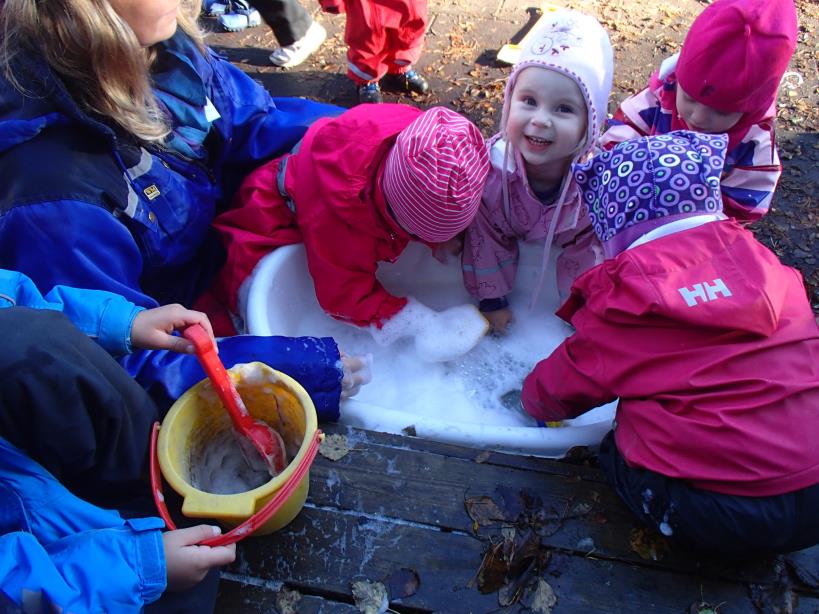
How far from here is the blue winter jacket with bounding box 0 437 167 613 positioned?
996mm

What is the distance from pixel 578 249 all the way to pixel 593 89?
1.79 ft

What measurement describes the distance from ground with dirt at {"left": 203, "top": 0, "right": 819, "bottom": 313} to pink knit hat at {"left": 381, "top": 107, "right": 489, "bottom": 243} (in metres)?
1.67

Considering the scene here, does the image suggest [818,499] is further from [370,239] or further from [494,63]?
[494,63]

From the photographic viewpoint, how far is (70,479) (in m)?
1.27

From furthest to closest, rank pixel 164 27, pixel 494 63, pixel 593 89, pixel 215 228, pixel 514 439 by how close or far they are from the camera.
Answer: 1. pixel 494 63
2. pixel 215 228
3. pixel 593 89
4. pixel 514 439
5. pixel 164 27

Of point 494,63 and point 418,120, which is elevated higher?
point 418,120

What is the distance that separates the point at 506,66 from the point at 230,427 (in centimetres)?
298

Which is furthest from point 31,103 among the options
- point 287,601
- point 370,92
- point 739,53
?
point 370,92

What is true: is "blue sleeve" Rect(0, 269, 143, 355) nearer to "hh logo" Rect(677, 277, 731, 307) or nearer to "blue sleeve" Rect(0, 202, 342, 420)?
"blue sleeve" Rect(0, 202, 342, 420)

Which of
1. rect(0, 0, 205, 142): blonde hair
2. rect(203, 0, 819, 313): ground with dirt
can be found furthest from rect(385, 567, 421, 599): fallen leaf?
rect(203, 0, 819, 313): ground with dirt

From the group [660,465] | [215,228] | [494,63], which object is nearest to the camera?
[660,465]

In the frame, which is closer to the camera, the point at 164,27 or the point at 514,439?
the point at 164,27

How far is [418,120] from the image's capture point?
1.78m

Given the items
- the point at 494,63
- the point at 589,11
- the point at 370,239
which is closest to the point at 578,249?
the point at 370,239
